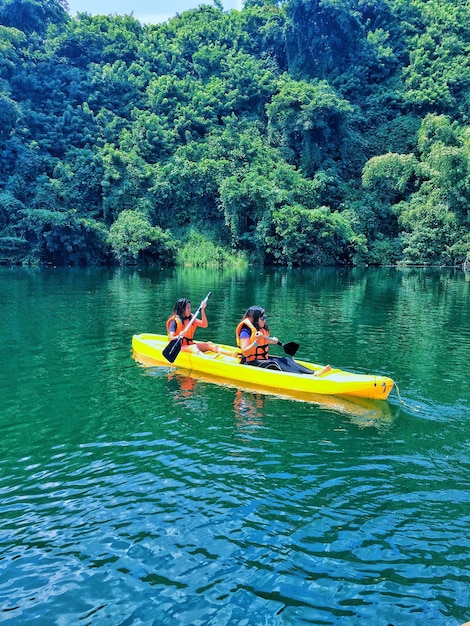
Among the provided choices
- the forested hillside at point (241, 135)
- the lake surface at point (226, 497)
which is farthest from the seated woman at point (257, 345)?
the forested hillside at point (241, 135)

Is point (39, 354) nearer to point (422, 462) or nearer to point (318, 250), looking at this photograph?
point (422, 462)

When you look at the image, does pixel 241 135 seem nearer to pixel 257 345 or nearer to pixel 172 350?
pixel 172 350

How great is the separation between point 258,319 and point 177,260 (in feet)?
102

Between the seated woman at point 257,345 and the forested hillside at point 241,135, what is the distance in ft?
88.3

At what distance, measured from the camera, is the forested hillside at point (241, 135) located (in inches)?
1378

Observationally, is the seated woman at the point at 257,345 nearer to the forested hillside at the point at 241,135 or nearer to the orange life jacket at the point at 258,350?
the orange life jacket at the point at 258,350

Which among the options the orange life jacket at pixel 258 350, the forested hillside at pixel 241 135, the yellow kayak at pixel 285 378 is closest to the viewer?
the yellow kayak at pixel 285 378

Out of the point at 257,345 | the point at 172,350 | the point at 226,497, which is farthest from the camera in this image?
the point at 172,350

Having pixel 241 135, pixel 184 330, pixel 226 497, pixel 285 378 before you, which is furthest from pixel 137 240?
pixel 226 497

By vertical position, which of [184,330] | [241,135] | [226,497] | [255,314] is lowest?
[226,497]

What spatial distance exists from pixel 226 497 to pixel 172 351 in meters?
4.07

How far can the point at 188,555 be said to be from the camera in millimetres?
3539

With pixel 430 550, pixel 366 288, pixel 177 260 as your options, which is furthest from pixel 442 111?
pixel 430 550

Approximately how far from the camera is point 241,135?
41.8 meters
